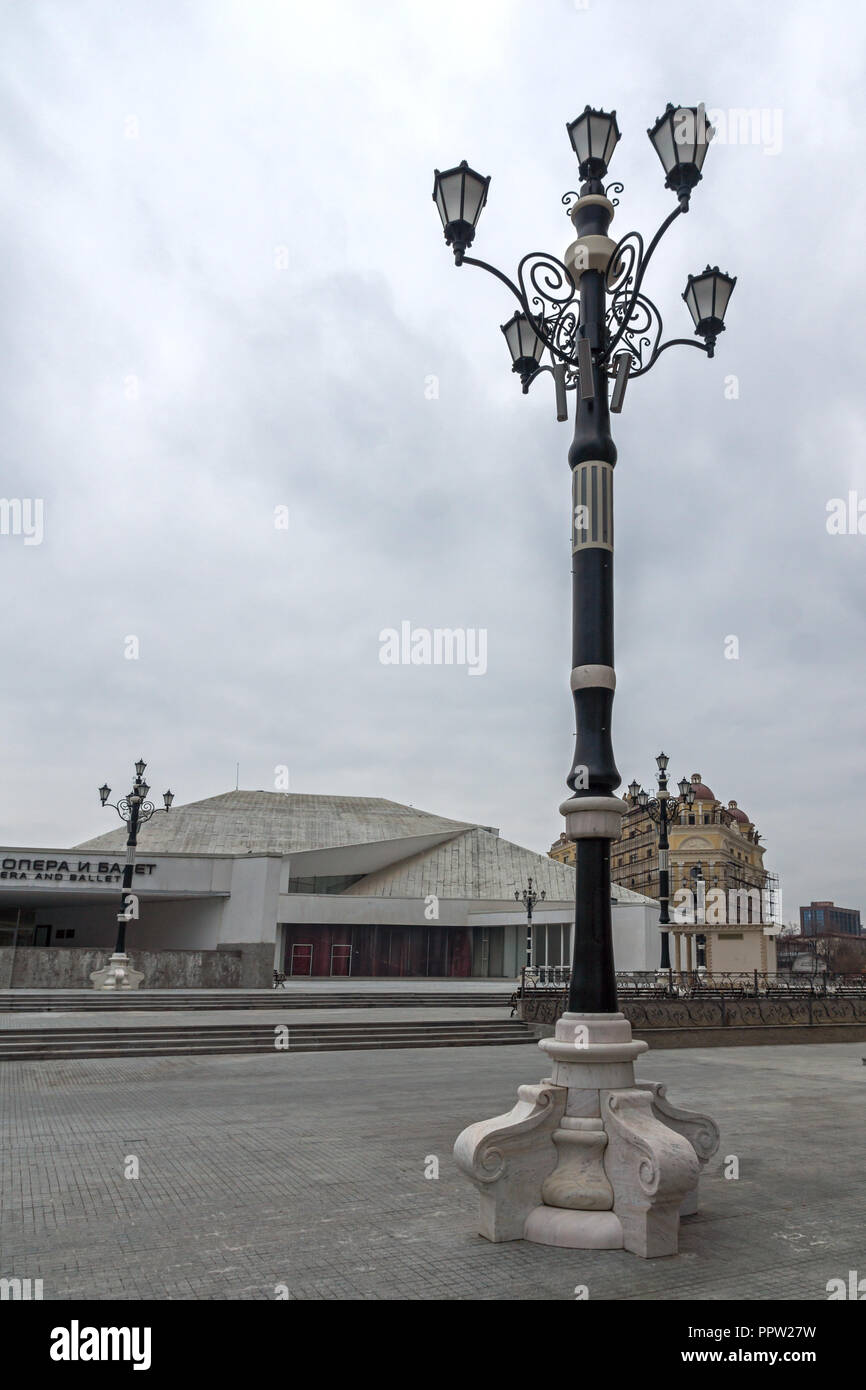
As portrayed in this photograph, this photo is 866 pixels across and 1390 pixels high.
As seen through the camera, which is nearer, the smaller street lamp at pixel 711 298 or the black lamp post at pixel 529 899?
the smaller street lamp at pixel 711 298

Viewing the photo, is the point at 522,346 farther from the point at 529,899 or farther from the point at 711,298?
the point at 529,899

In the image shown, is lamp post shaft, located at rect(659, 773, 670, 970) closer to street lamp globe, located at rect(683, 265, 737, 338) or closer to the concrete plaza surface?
the concrete plaza surface

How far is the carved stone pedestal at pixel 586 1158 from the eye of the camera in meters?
4.54

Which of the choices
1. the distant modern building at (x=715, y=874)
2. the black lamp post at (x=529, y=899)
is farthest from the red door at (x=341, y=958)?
the distant modern building at (x=715, y=874)

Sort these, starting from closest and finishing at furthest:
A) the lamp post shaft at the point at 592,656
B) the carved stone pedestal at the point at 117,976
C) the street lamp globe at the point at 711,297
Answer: the lamp post shaft at the point at 592,656 < the street lamp globe at the point at 711,297 < the carved stone pedestal at the point at 117,976

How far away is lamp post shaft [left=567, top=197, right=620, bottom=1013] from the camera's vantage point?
17.7 ft

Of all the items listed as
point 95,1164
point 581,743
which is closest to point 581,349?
point 581,743

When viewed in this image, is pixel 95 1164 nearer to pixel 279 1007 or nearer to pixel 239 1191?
pixel 239 1191

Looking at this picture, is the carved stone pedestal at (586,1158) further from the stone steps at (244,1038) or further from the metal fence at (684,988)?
the metal fence at (684,988)

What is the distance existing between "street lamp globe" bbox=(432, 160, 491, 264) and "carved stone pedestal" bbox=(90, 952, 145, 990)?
A: 25.1 meters

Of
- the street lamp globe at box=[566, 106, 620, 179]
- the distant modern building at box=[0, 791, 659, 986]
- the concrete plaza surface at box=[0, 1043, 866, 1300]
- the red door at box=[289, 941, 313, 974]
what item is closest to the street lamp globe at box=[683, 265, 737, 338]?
the street lamp globe at box=[566, 106, 620, 179]

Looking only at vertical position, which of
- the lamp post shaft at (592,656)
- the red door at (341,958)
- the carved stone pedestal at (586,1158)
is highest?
the lamp post shaft at (592,656)

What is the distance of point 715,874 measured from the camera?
7362 cm

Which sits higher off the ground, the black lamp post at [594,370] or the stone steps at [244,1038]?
the black lamp post at [594,370]
